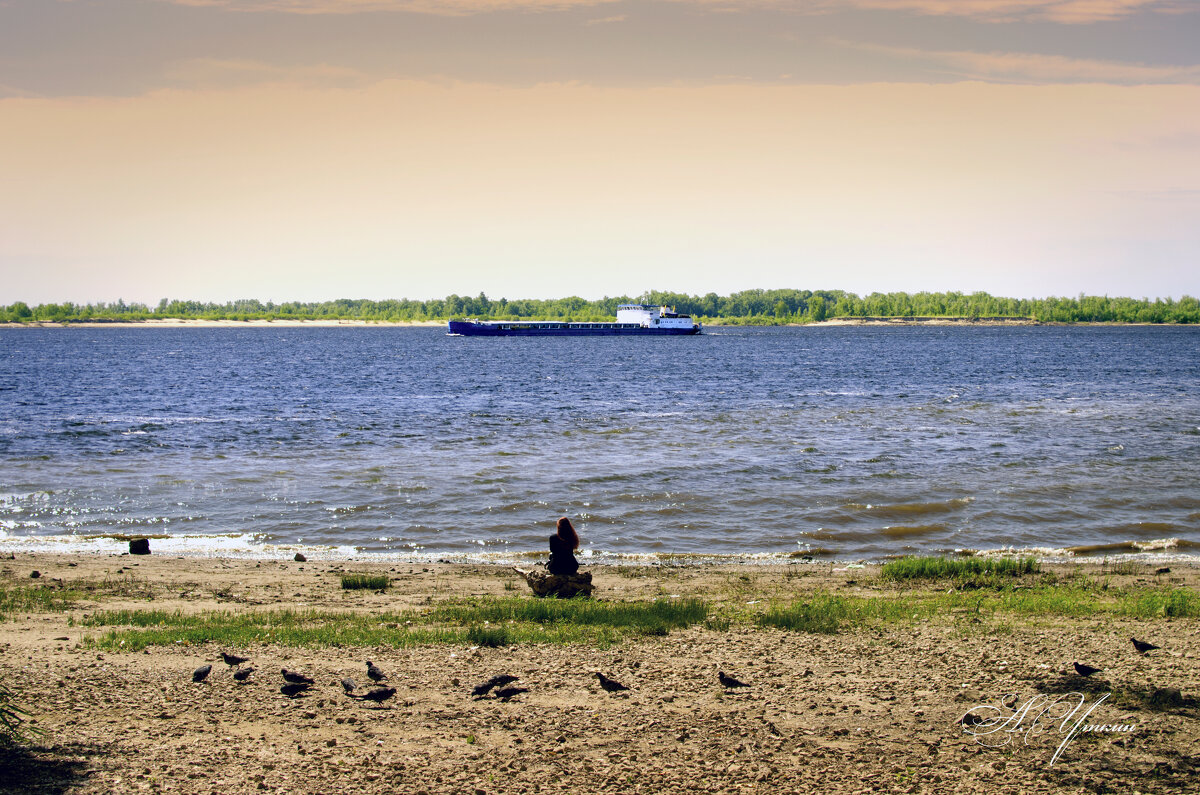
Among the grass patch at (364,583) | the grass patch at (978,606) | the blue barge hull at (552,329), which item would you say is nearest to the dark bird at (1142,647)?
the grass patch at (978,606)

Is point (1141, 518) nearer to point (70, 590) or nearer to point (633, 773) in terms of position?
point (633, 773)

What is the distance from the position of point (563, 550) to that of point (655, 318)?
179682 mm

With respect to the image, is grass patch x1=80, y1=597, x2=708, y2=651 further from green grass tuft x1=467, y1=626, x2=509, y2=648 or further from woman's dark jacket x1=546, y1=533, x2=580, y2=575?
woman's dark jacket x1=546, y1=533, x2=580, y2=575

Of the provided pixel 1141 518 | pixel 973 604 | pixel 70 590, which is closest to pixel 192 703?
pixel 70 590

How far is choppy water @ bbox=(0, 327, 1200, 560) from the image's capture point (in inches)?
850

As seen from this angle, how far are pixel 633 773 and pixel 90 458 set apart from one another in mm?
31440

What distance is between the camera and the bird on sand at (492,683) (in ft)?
31.4

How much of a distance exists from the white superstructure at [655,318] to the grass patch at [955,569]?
174394mm

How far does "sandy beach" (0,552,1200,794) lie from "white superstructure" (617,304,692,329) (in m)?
179

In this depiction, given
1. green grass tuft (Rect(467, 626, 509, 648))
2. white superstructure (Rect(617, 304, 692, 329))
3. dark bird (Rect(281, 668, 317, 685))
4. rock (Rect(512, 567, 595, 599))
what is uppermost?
A: white superstructure (Rect(617, 304, 692, 329))

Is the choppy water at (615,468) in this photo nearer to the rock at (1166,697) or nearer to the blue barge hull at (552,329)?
the rock at (1166,697)

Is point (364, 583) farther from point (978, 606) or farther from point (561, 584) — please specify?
point (978, 606)

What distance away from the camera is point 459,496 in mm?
25688

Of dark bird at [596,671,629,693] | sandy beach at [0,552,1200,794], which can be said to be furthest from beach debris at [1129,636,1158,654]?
dark bird at [596,671,629,693]
